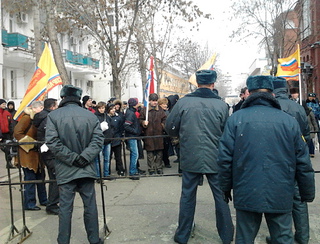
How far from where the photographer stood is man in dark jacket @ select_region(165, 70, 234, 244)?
4.41 meters

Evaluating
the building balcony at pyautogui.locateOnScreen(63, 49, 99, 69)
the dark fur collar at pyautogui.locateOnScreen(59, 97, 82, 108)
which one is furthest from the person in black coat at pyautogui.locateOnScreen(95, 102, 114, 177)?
the building balcony at pyautogui.locateOnScreen(63, 49, 99, 69)

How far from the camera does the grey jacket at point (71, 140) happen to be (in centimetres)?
422

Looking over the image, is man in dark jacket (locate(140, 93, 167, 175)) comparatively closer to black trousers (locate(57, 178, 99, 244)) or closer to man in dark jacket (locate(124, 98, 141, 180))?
man in dark jacket (locate(124, 98, 141, 180))

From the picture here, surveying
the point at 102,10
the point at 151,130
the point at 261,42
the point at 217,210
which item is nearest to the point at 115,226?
the point at 217,210

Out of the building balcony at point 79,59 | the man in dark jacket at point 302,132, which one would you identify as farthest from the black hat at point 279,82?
the building balcony at point 79,59

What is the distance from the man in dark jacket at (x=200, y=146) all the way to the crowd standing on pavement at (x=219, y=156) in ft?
0.04

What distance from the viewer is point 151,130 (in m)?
8.98

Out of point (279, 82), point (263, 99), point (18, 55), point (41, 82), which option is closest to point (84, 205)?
point (263, 99)

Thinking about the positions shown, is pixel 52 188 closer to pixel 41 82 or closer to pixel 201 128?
pixel 41 82

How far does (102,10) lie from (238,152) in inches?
554

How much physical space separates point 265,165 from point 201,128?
1.41 metres

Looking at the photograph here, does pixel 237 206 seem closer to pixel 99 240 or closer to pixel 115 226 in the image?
pixel 99 240

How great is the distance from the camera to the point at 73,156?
13.8 ft

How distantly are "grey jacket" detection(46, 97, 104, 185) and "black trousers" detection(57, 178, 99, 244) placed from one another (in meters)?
0.13
